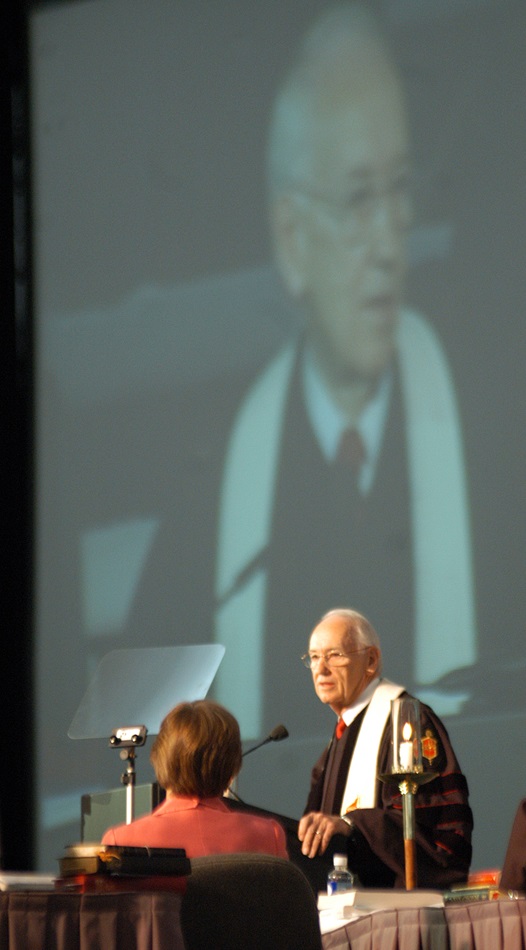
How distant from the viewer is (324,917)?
311 centimetres

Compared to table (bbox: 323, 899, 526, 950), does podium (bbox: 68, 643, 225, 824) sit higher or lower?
higher

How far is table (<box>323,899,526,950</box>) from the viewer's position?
2760 millimetres

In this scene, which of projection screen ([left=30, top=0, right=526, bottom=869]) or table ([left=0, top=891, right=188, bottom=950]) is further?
projection screen ([left=30, top=0, right=526, bottom=869])

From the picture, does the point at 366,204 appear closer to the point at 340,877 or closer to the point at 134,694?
the point at 134,694

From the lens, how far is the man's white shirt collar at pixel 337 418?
234 inches

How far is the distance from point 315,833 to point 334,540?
95.7 inches

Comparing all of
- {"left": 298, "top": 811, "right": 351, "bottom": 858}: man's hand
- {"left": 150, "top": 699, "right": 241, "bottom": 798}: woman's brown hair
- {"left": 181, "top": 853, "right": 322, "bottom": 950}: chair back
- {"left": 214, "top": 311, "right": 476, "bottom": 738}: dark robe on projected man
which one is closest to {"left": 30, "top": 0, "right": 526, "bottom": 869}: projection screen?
Result: {"left": 214, "top": 311, "right": 476, "bottom": 738}: dark robe on projected man

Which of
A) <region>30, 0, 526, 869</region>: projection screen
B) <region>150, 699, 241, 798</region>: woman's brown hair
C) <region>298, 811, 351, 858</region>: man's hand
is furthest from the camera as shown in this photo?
<region>30, 0, 526, 869</region>: projection screen

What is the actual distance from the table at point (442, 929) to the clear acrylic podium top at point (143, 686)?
4.06ft

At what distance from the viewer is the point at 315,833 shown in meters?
3.66

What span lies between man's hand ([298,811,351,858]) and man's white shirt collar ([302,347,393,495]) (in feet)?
7.86

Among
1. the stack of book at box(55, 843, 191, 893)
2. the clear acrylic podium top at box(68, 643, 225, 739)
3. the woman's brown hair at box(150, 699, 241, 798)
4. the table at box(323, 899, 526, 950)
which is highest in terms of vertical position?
the clear acrylic podium top at box(68, 643, 225, 739)

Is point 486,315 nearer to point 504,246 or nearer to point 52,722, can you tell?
point 504,246

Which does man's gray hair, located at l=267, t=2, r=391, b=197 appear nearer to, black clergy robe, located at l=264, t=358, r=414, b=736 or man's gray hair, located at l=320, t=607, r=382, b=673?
black clergy robe, located at l=264, t=358, r=414, b=736
